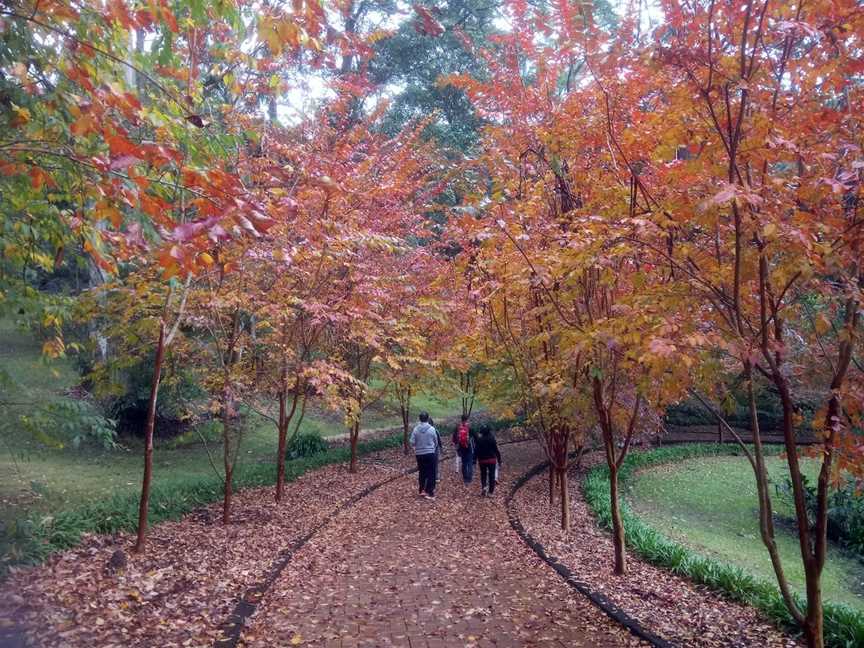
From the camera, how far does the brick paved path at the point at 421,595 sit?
4.85 metres

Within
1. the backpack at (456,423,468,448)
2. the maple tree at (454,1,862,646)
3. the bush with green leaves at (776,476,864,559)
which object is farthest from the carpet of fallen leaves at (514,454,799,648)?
the bush with green leaves at (776,476,864,559)

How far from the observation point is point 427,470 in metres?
11.2

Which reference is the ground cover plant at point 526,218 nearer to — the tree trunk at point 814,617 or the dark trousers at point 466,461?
the tree trunk at point 814,617

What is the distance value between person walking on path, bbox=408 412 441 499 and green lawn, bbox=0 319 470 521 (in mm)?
3481

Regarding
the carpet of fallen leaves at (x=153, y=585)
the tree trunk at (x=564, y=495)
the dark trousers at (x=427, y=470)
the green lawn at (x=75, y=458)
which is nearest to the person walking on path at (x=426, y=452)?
the dark trousers at (x=427, y=470)

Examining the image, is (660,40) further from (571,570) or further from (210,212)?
(571,570)

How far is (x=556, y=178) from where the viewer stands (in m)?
7.06

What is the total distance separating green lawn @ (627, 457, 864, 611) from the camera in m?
10.3

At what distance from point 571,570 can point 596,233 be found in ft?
12.4

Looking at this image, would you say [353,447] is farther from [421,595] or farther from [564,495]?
[421,595]

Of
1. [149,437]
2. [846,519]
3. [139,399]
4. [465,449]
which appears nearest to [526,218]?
[149,437]

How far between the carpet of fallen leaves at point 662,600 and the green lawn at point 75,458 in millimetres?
5517

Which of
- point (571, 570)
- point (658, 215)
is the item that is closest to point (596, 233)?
point (658, 215)

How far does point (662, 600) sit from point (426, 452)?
5.47m
